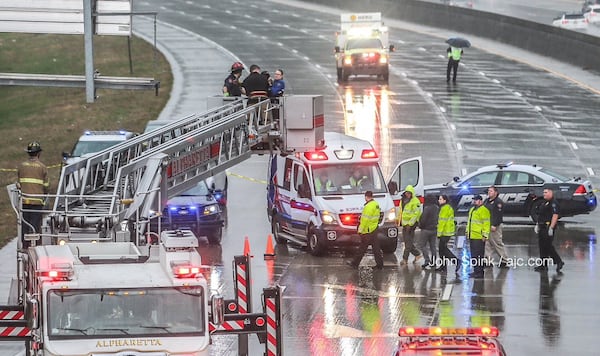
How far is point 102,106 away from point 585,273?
30217 millimetres

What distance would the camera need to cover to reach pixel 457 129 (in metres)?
46.9

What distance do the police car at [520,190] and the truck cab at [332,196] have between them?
3644 millimetres

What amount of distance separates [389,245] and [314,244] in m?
1.62

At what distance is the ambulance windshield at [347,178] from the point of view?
29.4 metres

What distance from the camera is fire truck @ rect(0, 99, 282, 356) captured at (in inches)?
564

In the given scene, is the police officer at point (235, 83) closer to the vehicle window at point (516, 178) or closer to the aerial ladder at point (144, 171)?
the aerial ladder at point (144, 171)

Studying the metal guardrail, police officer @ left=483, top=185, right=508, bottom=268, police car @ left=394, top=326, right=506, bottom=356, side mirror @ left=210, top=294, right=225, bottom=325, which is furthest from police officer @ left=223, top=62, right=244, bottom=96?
police car @ left=394, top=326, right=506, bottom=356

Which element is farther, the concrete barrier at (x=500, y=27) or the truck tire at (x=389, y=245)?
the concrete barrier at (x=500, y=27)

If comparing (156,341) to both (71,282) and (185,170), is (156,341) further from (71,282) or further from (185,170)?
(185,170)

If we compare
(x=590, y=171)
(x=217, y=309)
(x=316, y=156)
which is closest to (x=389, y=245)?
(x=316, y=156)

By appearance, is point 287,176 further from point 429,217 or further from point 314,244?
point 429,217

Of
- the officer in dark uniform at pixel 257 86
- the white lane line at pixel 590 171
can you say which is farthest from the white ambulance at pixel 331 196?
the white lane line at pixel 590 171

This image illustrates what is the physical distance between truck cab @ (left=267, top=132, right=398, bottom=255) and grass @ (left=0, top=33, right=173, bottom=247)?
6729mm

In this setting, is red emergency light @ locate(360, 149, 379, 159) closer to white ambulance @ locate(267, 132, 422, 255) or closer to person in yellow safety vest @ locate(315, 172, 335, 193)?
white ambulance @ locate(267, 132, 422, 255)
